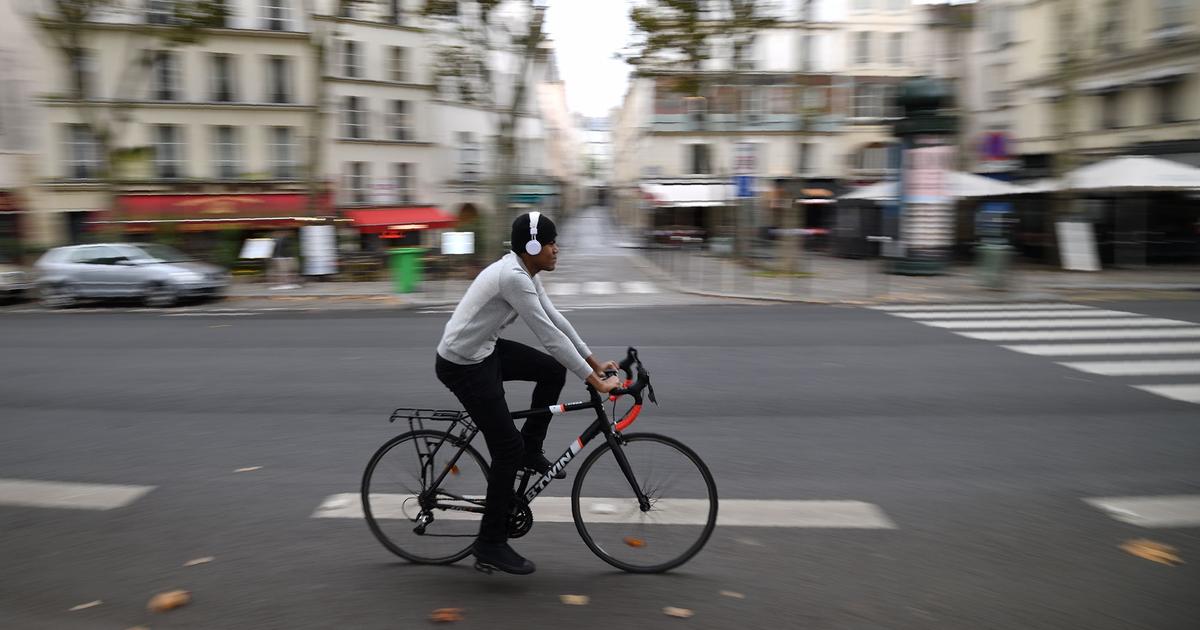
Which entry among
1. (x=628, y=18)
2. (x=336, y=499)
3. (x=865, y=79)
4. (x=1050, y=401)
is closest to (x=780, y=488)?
(x=336, y=499)

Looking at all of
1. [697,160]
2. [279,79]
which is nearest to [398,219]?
[279,79]

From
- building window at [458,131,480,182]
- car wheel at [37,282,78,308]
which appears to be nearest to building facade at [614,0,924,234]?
building window at [458,131,480,182]

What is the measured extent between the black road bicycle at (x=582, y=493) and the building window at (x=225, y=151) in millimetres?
40835

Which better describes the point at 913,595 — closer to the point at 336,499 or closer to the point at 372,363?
the point at 336,499

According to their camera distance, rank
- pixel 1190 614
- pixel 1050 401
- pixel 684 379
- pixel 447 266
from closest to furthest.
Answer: pixel 1190 614 < pixel 1050 401 < pixel 684 379 < pixel 447 266

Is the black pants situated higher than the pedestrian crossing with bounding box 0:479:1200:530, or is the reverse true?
the black pants

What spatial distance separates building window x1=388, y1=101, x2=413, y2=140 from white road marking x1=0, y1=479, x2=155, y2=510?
139 feet

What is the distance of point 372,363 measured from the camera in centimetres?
Result: 1130

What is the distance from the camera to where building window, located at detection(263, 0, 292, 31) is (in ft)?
139

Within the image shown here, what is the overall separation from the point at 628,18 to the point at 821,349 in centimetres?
1674

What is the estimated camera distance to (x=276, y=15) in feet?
139

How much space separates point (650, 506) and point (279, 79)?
141ft

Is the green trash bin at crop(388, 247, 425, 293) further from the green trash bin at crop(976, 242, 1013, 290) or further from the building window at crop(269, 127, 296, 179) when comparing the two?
the building window at crop(269, 127, 296, 179)

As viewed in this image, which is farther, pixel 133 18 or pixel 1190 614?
pixel 133 18
